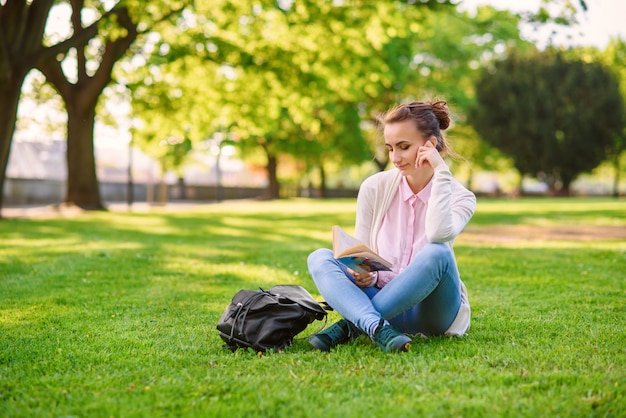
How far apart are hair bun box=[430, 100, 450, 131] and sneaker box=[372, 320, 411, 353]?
1.46m

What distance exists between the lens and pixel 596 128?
44250 mm

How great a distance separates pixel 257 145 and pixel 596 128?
73.2ft

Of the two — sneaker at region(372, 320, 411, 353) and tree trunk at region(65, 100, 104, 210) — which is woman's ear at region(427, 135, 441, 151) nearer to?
sneaker at region(372, 320, 411, 353)

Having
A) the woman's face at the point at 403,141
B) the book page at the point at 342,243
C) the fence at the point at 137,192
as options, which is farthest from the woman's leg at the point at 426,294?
the fence at the point at 137,192

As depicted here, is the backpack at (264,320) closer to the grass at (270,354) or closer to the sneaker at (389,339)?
the grass at (270,354)

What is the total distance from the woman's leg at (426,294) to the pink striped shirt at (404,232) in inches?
12.7

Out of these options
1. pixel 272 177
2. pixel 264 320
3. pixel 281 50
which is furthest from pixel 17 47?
pixel 272 177

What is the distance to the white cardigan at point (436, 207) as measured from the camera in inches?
168

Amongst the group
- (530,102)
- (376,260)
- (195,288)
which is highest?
(530,102)

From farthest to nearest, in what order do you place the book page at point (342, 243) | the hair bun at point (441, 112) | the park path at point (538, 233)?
the park path at point (538, 233)
the hair bun at point (441, 112)
the book page at point (342, 243)

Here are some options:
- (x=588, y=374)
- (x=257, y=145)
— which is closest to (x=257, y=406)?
(x=588, y=374)

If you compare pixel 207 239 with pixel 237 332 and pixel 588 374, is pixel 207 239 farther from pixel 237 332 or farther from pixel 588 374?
pixel 588 374

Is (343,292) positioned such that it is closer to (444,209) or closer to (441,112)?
(444,209)

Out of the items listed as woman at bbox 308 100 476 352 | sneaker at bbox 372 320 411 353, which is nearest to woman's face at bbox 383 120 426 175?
woman at bbox 308 100 476 352
